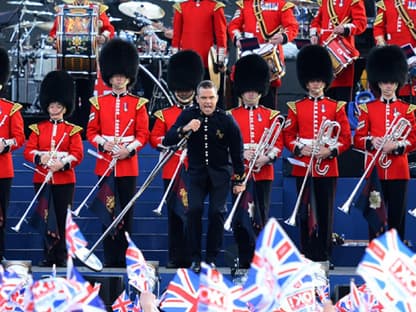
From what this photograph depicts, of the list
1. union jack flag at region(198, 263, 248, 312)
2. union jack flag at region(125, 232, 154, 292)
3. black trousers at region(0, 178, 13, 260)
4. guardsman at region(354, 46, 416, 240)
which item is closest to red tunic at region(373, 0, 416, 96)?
guardsman at region(354, 46, 416, 240)

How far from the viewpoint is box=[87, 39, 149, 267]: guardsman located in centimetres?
1297

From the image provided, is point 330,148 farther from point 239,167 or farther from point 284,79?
point 284,79

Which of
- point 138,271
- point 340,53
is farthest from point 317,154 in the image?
point 138,271

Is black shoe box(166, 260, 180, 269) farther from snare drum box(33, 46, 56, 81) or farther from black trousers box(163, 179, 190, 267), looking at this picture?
snare drum box(33, 46, 56, 81)

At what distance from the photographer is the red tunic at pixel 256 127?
13.0 m

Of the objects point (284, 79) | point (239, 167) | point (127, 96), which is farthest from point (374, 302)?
point (284, 79)

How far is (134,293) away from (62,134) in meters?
Result: 1.68

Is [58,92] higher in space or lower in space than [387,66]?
lower

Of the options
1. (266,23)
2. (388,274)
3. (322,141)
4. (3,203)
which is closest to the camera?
(388,274)

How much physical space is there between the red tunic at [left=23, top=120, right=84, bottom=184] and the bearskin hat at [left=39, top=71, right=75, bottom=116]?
384 millimetres

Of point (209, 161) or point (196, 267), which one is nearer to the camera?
point (209, 161)

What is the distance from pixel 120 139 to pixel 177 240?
943 millimetres

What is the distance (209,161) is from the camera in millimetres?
12289

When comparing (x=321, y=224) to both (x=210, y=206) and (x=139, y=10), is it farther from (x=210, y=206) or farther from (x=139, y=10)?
(x=139, y=10)
